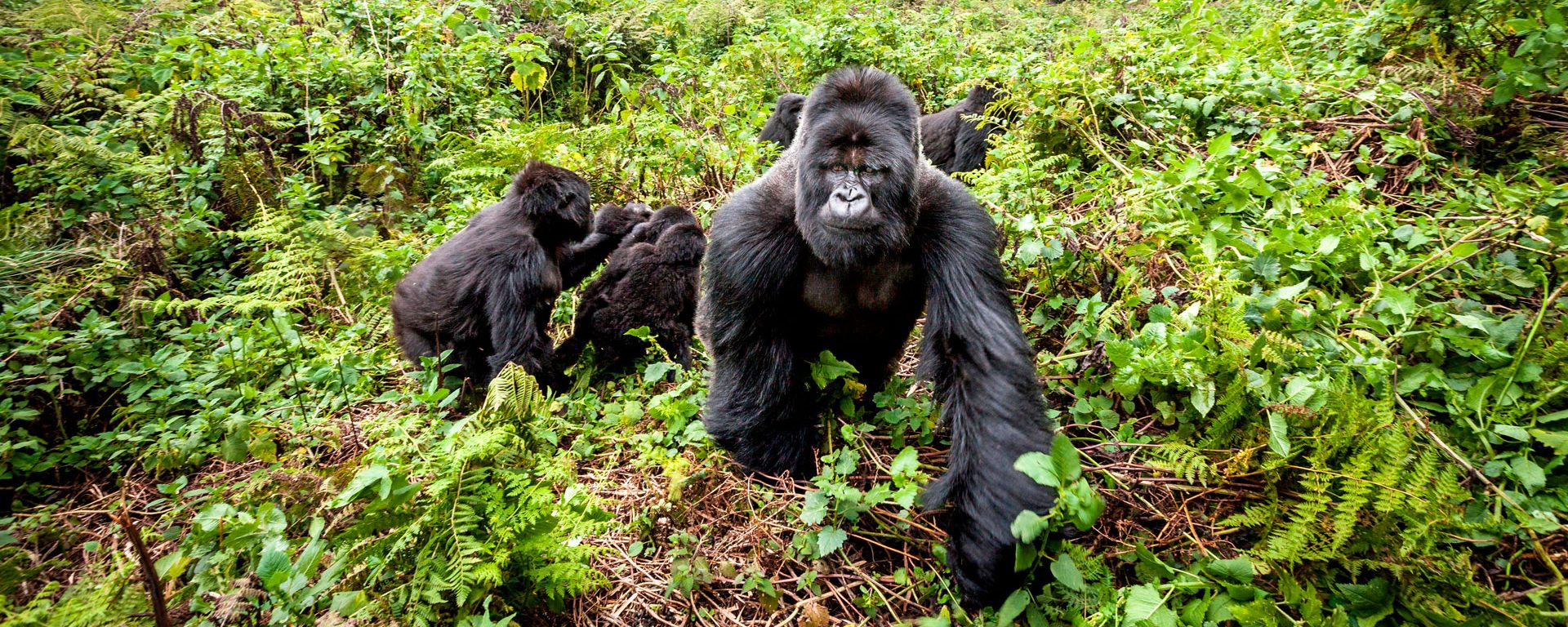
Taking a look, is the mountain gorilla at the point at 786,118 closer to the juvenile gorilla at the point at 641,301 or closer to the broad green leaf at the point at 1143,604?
the juvenile gorilla at the point at 641,301

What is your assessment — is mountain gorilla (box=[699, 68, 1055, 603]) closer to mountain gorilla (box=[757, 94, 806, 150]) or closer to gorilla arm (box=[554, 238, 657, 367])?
gorilla arm (box=[554, 238, 657, 367])

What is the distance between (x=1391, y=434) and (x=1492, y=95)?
2.66 meters

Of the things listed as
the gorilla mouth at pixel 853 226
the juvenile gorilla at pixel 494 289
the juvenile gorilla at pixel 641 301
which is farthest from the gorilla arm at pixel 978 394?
the juvenile gorilla at pixel 494 289

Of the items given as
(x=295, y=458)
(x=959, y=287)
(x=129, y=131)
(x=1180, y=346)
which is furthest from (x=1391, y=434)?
(x=129, y=131)

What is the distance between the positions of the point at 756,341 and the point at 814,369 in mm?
257

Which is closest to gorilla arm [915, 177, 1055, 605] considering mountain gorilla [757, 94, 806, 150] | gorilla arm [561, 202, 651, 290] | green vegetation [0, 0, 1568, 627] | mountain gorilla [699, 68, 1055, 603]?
mountain gorilla [699, 68, 1055, 603]

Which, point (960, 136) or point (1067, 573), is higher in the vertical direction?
point (1067, 573)

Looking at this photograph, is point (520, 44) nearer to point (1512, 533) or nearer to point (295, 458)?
point (295, 458)

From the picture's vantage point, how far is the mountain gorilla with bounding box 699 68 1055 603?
2494 mm

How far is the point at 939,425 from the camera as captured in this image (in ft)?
9.74

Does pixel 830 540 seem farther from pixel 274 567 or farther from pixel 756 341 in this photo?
pixel 274 567

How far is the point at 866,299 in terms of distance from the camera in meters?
3.06

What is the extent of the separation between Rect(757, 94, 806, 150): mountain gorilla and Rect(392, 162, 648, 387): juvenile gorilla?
7.31 ft

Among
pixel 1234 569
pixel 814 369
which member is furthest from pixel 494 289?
pixel 1234 569
